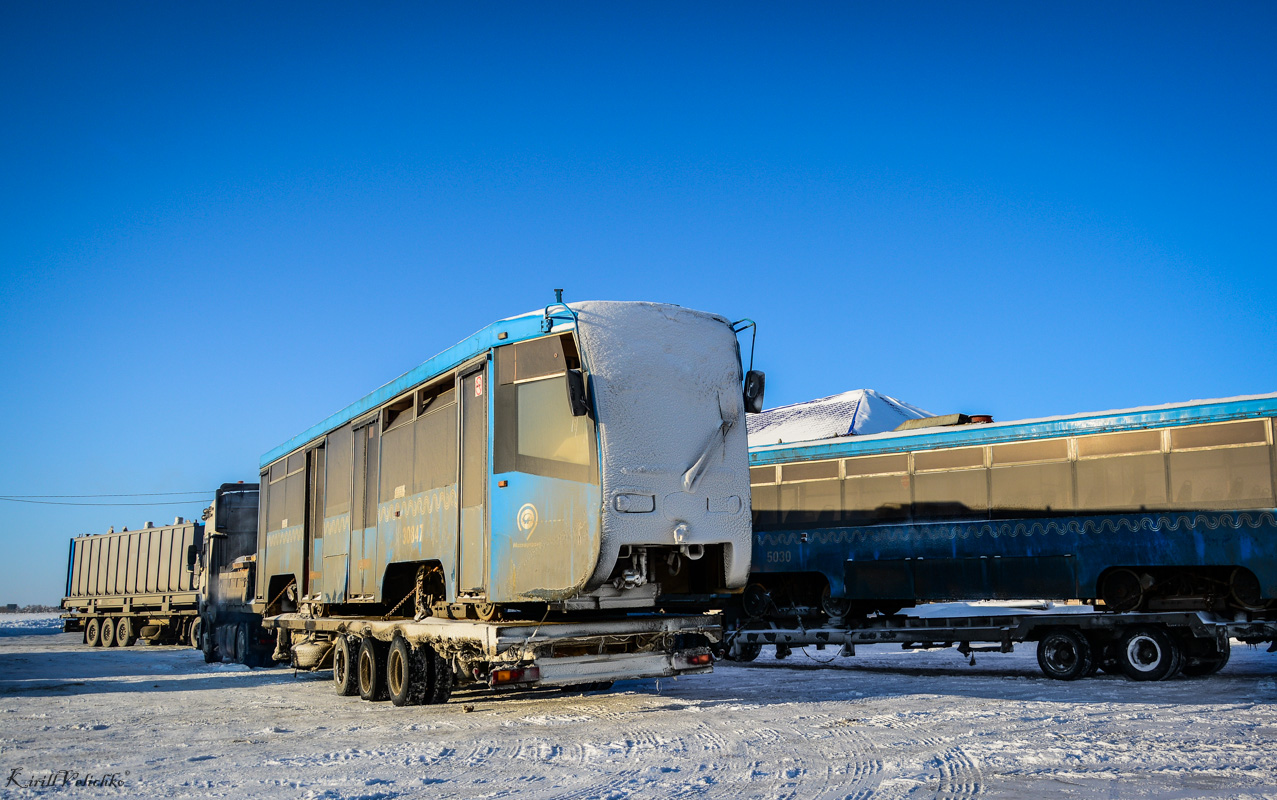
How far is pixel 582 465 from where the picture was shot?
9.27 metres

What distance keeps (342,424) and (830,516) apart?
288 inches

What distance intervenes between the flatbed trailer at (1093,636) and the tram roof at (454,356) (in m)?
7.64

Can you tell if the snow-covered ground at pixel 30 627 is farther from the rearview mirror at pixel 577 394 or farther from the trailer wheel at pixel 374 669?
the rearview mirror at pixel 577 394

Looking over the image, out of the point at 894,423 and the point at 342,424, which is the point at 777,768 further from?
the point at 894,423

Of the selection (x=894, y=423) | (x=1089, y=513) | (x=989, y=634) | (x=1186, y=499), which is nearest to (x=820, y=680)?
(x=989, y=634)

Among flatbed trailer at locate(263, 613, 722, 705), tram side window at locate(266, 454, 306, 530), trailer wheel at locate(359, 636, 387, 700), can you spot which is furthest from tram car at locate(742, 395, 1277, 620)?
tram side window at locate(266, 454, 306, 530)

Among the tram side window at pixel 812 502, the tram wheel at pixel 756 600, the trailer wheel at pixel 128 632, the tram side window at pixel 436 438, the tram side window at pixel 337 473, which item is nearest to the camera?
the tram side window at pixel 436 438

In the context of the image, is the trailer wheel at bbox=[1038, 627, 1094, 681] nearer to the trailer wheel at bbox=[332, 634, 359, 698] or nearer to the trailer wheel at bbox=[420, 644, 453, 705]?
the trailer wheel at bbox=[420, 644, 453, 705]

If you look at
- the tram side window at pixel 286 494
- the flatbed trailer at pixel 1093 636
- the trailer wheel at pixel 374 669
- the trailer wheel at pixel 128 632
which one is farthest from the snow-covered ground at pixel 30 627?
the flatbed trailer at pixel 1093 636

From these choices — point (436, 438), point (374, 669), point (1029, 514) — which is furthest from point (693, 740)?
point (1029, 514)

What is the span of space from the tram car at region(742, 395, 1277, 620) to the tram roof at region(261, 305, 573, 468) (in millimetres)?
Result: 6810

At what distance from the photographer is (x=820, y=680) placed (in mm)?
14172

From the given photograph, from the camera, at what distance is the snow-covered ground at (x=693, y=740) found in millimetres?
6781

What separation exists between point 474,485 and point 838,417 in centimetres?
1191
